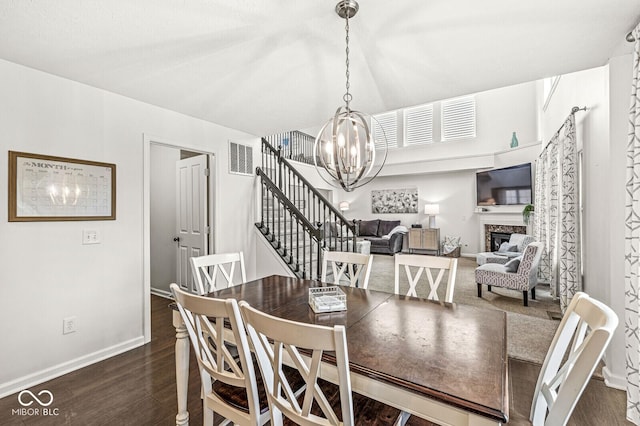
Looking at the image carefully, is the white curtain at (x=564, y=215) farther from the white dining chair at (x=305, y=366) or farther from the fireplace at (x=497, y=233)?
the white dining chair at (x=305, y=366)

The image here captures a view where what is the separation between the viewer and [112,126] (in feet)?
8.84

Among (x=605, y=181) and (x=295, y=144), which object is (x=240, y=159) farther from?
(x=605, y=181)

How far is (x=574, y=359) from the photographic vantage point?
968 millimetres

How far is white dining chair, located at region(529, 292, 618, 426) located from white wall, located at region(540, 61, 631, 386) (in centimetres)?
153

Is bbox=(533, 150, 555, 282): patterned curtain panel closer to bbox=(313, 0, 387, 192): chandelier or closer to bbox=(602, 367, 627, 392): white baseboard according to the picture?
bbox=(602, 367, 627, 392): white baseboard

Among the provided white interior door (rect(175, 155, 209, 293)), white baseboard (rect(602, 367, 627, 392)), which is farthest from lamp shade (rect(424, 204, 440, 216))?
white interior door (rect(175, 155, 209, 293))

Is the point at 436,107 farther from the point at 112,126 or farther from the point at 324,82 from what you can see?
the point at 112,126

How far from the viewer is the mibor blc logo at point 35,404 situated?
74.5 inches

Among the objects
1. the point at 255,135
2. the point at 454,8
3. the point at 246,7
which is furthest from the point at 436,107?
the point at 246,7

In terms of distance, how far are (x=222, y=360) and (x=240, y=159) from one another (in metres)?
3.21

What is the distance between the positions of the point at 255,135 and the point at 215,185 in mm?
1031

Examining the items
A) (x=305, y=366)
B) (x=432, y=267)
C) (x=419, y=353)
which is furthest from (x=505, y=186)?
(x=305, y=366)

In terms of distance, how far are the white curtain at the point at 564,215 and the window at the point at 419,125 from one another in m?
4.12

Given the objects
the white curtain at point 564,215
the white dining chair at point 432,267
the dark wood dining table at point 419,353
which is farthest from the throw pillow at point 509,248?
the dark wood dining table at point 419,353
